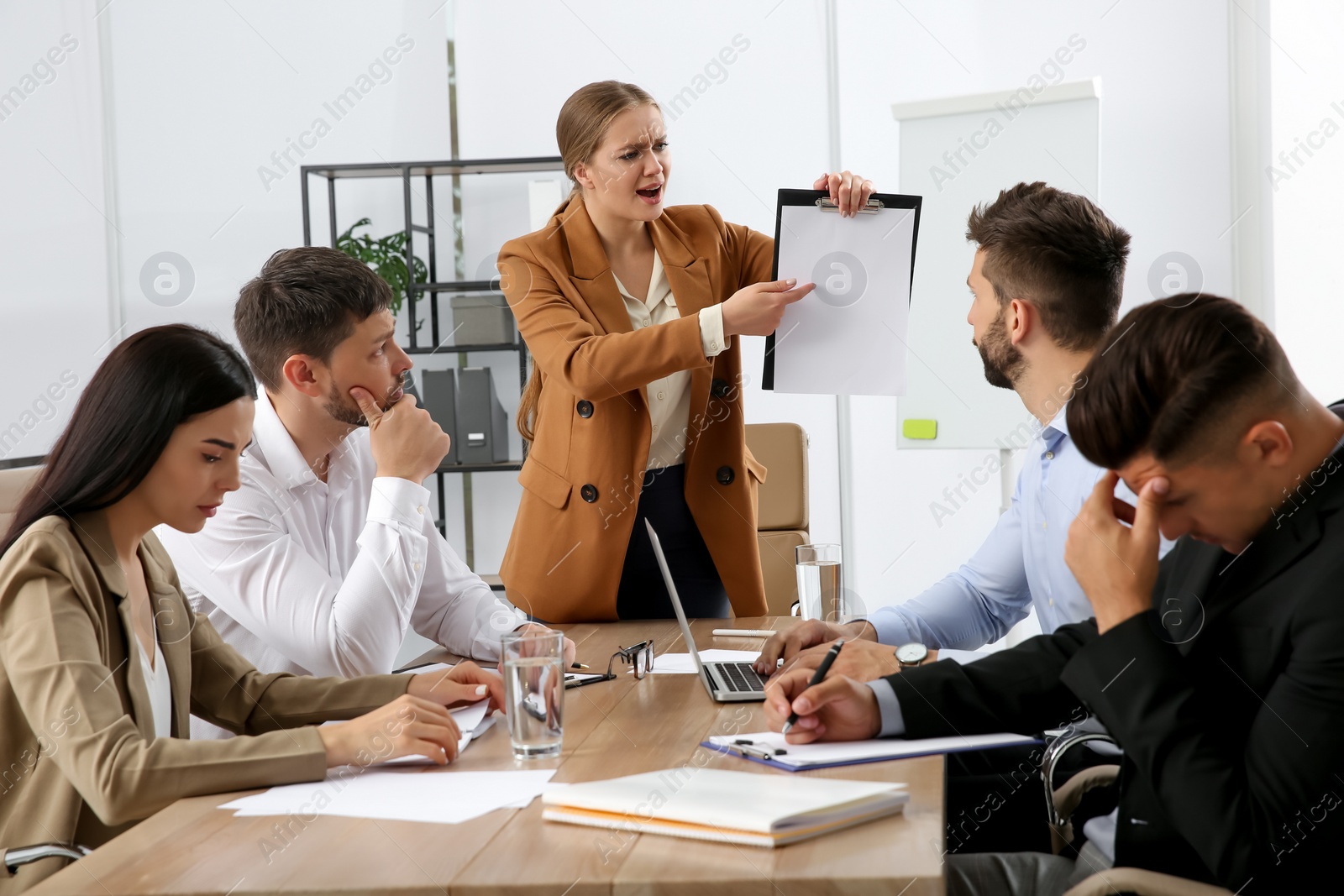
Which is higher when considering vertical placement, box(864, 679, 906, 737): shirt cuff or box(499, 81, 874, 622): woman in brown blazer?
box(499, 81, 874, 622): woman in brown blazer

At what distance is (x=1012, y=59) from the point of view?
4.26 m

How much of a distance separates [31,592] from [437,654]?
827 millimetres

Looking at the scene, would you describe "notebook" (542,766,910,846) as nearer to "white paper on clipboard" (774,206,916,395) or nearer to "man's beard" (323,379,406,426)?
"man's beard" (323,379,406,426)

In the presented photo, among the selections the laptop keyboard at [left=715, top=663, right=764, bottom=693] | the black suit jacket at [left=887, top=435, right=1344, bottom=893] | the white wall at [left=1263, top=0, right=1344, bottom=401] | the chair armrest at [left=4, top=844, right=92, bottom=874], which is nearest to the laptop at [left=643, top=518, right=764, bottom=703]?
the laptop keyboard at [left=715, top=663, right=764, bottom=693]

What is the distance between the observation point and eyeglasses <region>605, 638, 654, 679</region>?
1687 mm

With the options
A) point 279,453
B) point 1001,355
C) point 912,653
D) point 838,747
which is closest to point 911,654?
point 912,653

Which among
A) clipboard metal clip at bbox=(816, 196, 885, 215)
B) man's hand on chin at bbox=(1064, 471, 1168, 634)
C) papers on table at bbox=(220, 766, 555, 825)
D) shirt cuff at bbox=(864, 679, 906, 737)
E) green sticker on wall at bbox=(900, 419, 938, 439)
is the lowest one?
papers on table at bbox=(220, 766, 555, 825)

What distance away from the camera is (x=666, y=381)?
2.34 m

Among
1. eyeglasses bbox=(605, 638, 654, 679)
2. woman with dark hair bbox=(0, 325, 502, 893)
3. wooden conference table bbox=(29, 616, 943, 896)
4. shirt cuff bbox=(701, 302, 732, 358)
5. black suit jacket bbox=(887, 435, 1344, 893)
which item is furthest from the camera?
shirt cuff bbox=(701, 302, 732, 358)

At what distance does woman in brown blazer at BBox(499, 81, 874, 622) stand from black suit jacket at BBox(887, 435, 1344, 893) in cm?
108

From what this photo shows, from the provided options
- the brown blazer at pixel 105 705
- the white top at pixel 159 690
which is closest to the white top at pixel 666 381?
the brown blazer at pixel 105 705

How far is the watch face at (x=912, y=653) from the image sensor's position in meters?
1.58

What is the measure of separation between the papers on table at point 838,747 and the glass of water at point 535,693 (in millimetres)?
173

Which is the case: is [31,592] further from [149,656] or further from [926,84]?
[926,84]
